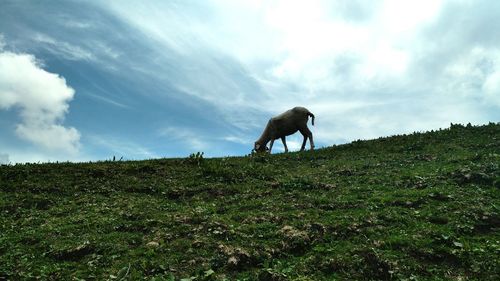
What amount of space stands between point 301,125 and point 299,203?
20.7 metres

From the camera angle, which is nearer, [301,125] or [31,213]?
[31,213]

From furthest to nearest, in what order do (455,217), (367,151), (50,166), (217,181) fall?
(367,151)
(50,166)
(217,181)
(455,217)

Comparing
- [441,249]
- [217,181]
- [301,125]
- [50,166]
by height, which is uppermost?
[301,125]

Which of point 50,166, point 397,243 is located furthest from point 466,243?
point 50,166

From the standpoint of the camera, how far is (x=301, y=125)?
37.4 metres

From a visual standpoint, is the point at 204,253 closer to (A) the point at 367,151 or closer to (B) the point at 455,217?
(B) the point at 455,217

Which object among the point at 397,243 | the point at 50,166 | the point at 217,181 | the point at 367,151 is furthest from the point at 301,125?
the point at 397,243

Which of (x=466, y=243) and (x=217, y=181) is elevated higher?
(x=217, y=181)

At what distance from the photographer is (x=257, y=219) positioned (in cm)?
1508

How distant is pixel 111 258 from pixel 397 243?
7773 millimetres

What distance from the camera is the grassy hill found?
11.6 metres

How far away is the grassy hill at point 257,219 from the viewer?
37.9 feet

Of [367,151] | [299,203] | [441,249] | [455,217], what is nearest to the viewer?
[441,249]

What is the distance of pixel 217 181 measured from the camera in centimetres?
2178
